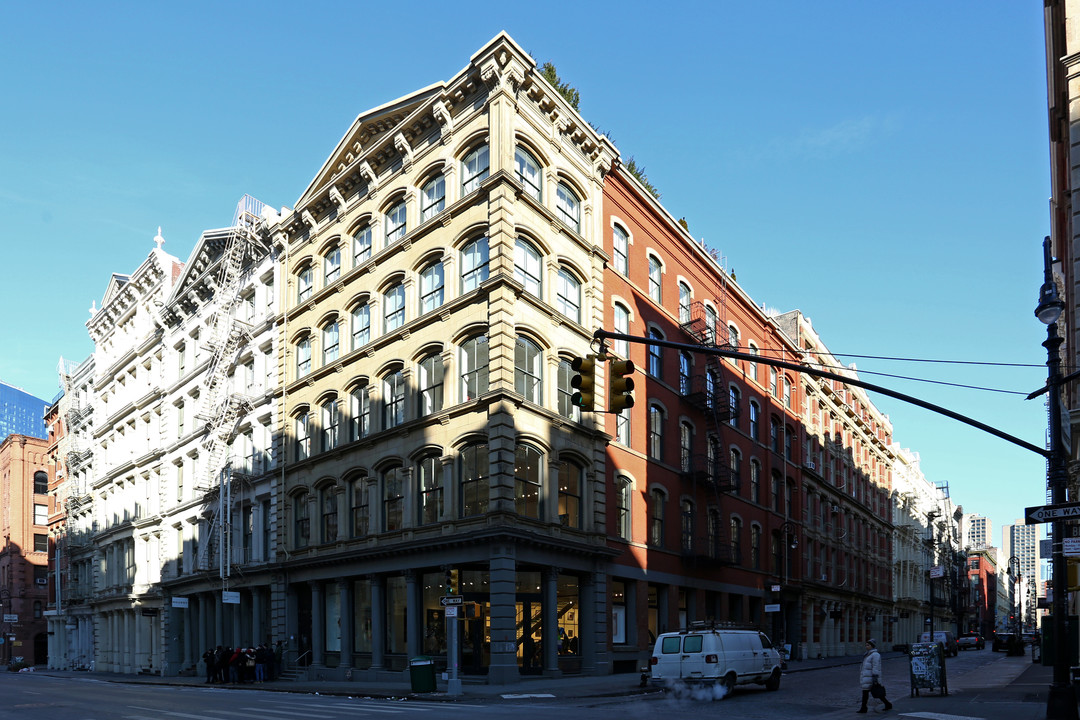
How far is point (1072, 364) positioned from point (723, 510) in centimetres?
2056

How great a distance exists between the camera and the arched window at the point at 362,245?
3984cm

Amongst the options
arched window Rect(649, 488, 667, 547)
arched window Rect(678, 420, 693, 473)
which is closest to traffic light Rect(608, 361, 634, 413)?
arched window Rect(649, 488, 667, 547)

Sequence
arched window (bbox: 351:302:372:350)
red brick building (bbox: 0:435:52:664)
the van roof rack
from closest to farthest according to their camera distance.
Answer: the van roof rack, arched window (bbox: 351:302:372:350), red brick building (bbox: 0:435:52:664)

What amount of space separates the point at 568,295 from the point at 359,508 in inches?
457

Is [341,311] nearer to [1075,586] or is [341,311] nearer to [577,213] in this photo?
[577,213]

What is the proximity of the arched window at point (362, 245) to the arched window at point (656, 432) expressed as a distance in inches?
533

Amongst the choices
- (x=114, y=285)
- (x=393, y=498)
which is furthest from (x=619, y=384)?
(x=114, y=285)

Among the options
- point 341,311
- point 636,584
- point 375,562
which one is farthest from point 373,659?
point 341,311

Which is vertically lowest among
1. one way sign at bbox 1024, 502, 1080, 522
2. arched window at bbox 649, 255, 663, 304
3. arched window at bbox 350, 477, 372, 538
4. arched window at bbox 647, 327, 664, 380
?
arched window at bbox 350, 477, 372, 538

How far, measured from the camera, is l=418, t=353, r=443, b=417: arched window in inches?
1344

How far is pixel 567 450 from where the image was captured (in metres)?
33.9

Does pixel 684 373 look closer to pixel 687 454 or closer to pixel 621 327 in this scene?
pixel 687 454

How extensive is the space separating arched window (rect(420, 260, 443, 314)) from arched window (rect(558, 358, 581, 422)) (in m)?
4.99

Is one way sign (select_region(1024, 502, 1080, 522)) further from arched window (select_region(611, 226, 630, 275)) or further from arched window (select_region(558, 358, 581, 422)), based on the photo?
arched window (select_region(611, 226, 630, 275))
